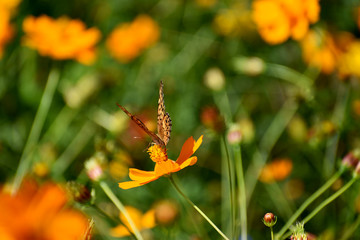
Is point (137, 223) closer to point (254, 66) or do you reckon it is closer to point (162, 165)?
point (162, 165)

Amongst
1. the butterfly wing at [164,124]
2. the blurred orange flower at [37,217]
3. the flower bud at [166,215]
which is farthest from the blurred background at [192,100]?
the blurred orange flower at [37,217]

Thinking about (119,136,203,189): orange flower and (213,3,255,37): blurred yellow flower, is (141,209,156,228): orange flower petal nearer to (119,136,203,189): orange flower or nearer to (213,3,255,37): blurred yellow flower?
(119,136,203,189): orange flower

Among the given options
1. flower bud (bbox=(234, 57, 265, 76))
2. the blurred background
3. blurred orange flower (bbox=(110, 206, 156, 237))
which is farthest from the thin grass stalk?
blurred orange flower (bbox=(110, 206, 156, 237))

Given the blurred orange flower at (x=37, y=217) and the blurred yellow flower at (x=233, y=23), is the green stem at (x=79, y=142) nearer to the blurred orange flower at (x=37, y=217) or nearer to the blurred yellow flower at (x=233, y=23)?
the blurred yellow flower at (x=233, y=23)

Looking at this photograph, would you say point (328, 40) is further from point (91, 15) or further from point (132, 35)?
point (91, 15)

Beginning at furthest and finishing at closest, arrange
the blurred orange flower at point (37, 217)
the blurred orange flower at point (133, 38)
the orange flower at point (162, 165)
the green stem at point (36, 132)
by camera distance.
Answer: the blurred orange flower at point (133, 38), the green stem at point (36, 132), the orange flower at point (162, 165), the blurred orange flower at point (37, 217)

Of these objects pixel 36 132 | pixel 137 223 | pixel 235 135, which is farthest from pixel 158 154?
pixel 36 132

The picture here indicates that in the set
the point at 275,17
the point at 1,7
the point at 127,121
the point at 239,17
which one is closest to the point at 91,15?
the point at 1,7
